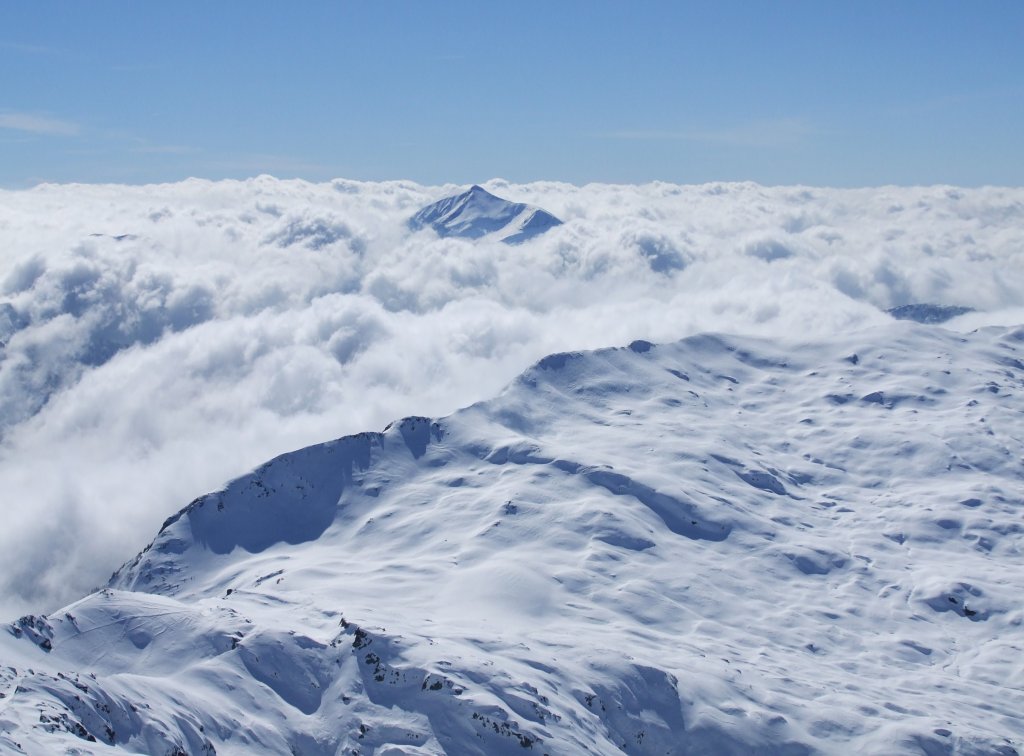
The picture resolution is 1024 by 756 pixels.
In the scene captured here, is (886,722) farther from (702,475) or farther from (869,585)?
(702,475)

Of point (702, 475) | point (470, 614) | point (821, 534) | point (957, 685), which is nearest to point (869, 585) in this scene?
point (821, 534)

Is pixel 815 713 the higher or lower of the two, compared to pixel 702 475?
lower

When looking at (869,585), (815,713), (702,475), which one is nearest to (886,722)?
(815,713)

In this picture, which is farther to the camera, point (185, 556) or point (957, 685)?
point (185, 556)

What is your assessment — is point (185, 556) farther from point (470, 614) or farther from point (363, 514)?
point (470, 614)

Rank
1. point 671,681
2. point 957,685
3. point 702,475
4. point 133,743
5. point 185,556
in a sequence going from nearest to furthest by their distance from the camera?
1. point 133,743
2. point 671,681
3. point 957,685
4. point 185,556
5. point 702,475

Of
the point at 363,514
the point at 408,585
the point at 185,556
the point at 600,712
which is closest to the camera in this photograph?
the point at 600,712
